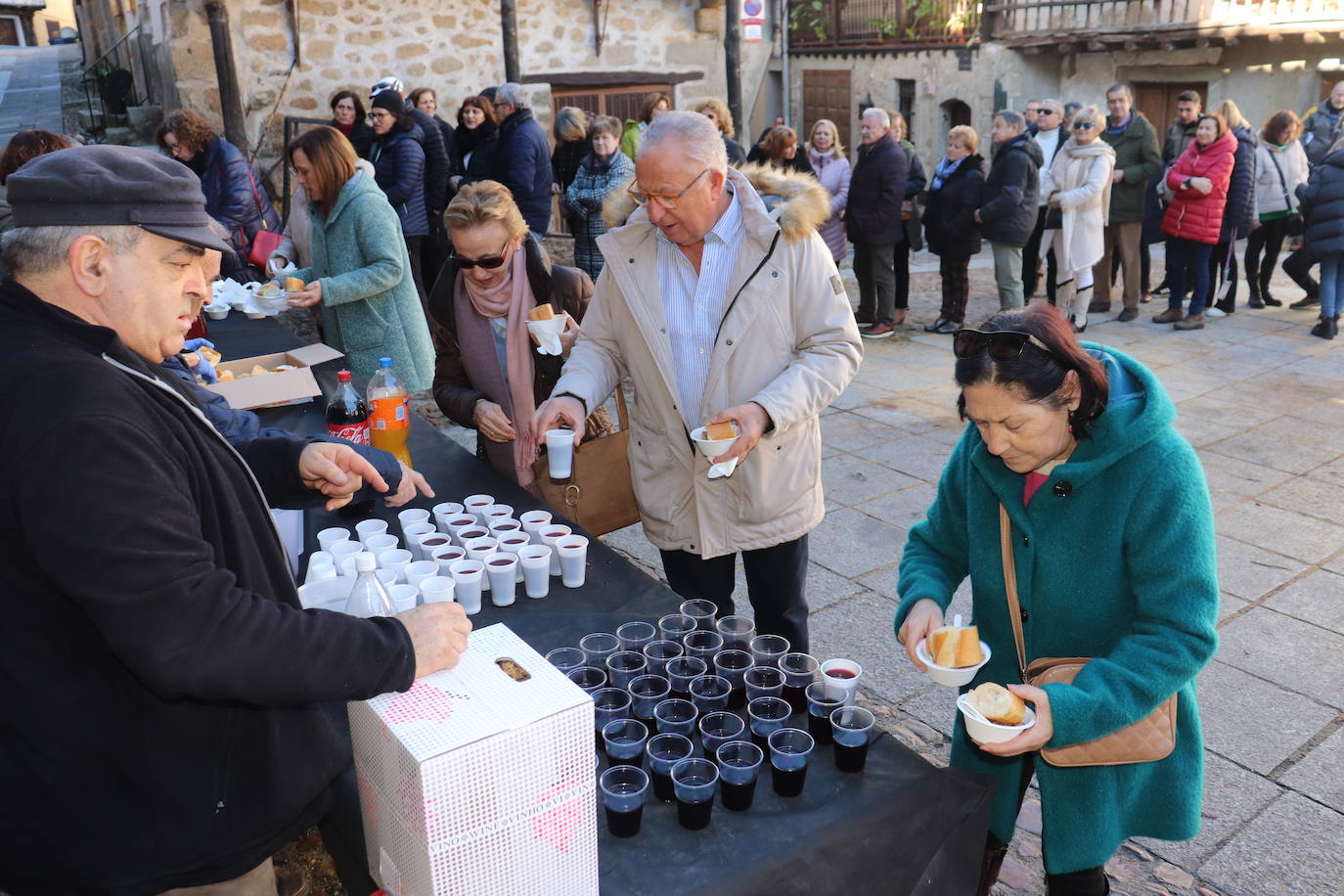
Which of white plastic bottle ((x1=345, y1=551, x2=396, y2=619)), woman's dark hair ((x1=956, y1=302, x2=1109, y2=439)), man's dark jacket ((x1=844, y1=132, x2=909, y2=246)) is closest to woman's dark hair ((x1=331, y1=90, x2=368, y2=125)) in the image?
man's dark jacket ((x1=844, y1=132, x2=909, y2=246))

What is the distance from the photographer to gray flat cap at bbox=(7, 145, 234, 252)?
146 centimetres

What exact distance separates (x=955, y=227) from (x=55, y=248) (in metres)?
8.16

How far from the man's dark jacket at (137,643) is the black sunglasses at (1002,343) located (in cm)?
125

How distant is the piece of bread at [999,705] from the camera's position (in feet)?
6.26

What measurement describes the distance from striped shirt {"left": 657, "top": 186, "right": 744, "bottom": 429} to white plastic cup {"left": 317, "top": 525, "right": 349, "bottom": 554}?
1068 millimetres

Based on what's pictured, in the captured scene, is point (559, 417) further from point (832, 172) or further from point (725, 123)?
point (832, 172)

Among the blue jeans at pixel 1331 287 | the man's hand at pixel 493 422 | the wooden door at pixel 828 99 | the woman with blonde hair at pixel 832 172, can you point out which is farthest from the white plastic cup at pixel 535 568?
the wooden door at pixel 828 99

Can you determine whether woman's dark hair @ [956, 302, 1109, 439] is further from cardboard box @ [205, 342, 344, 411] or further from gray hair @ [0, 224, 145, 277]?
cardboard box @ [205, 342, 344, 411]

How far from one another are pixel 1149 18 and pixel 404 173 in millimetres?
12491

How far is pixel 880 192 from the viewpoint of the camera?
352 inches

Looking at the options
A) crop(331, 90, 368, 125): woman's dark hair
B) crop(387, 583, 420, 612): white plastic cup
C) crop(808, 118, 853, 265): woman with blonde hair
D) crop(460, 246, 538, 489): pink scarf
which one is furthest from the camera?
crop(808, 118, 853, 265): woman with blonde hair

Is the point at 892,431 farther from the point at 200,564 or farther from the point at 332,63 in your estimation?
the point at 332,63

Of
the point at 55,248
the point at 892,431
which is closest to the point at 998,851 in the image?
the point at 55,248

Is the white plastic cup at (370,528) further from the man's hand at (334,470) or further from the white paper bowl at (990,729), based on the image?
the white paper bowl at (990,729)
